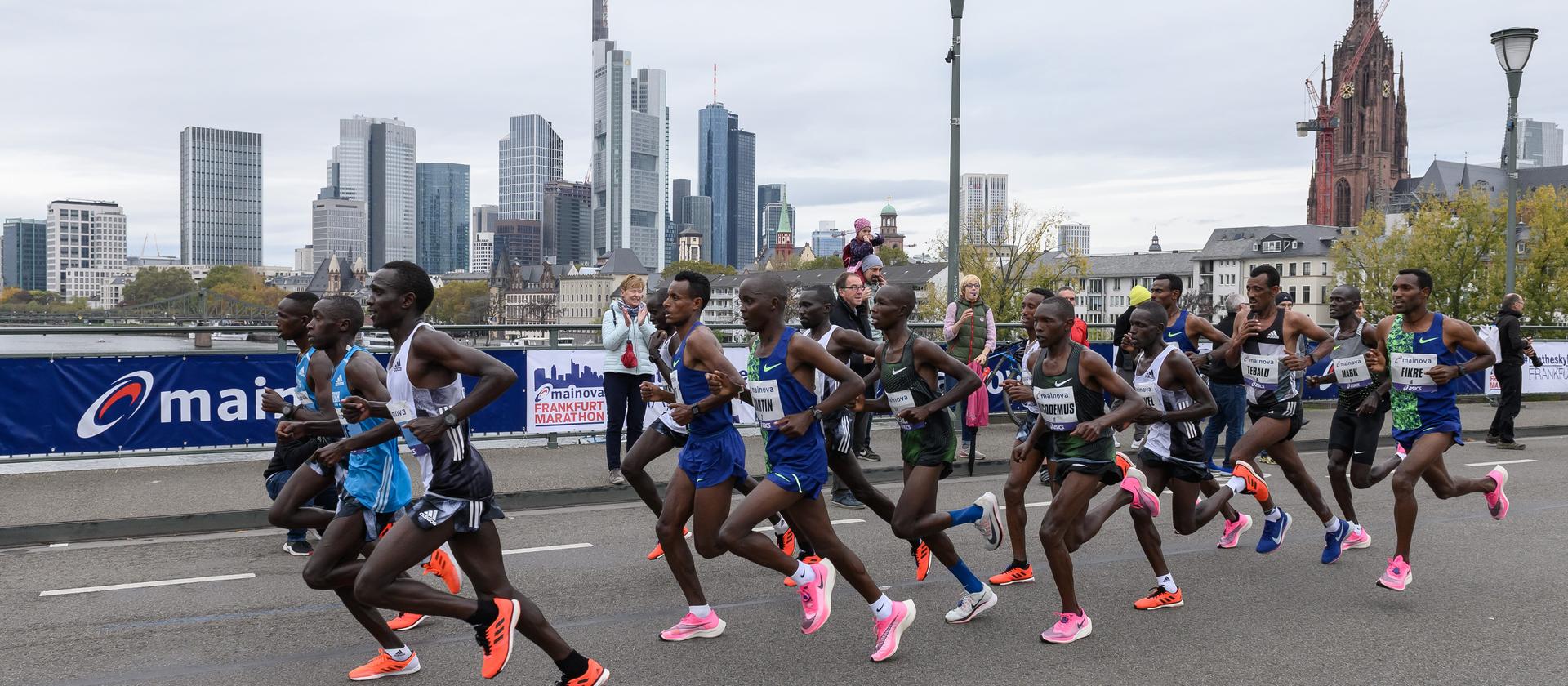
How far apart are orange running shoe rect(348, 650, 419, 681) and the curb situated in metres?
4.29

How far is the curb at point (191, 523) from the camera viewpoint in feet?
28.7

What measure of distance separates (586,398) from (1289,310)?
751 cm

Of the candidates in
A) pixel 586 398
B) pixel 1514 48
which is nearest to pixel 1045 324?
pixel 586 398

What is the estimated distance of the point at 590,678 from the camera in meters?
4.95

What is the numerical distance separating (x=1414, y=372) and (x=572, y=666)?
18.3ft

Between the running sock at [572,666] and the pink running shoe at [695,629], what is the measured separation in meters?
1.01

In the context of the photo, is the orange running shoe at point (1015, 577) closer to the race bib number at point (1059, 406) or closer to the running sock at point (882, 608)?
the race bib number at point (1059, 406)

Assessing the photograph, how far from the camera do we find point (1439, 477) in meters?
7.57

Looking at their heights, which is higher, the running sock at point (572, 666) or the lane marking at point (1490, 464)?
the running sock at point (572, 666)

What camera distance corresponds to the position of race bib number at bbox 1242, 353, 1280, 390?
28.2 ft

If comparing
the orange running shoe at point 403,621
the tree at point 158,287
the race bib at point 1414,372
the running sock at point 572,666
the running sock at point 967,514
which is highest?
the tree at point 158,287

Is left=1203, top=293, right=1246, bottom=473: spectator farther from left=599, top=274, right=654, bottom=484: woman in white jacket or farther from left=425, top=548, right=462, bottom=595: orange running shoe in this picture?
left=425, top=548, right=462, bottom=595: orange running shoe

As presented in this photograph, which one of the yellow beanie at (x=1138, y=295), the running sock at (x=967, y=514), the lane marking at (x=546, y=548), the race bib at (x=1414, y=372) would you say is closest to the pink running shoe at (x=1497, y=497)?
the race bib at (x=1414, y=372)

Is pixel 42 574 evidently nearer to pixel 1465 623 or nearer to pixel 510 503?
pixel 510 503
